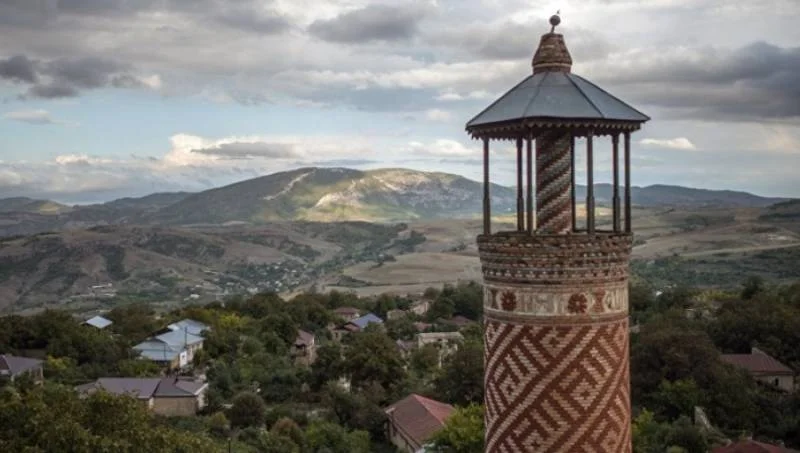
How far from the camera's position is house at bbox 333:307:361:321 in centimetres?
8856

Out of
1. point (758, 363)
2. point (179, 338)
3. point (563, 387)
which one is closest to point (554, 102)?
point (563, 387)

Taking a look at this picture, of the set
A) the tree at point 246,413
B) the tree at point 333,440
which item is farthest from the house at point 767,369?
the tree at point 246,413

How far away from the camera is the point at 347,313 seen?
90438 mm

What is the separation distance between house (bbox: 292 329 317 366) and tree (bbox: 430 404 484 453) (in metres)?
38.2

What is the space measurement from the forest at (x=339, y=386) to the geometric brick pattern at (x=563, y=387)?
1213cm

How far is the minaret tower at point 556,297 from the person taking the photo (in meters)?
10.2

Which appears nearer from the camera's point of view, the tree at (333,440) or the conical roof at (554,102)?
the conical roof at (554,102)

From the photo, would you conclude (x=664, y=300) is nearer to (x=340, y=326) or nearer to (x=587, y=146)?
(x=340, y=326)

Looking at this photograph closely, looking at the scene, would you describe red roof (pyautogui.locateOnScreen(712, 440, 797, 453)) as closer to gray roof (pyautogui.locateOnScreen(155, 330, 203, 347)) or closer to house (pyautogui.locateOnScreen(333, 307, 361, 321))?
gray roof (pyautogui.locateOnScreen(155, 330, 203, 347))

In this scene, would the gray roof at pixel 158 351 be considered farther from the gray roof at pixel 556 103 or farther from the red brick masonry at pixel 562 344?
A: the gray roof at pixel 556 103

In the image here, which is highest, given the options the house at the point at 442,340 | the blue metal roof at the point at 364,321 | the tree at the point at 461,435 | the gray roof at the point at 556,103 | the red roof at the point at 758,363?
the gray roof at the point at 556,103

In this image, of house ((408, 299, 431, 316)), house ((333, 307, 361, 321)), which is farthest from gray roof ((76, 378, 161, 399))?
house ((408, 299, 431, 316))

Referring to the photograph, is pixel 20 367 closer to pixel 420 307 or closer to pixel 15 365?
pixel 15 365

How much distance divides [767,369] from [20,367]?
49343mm
